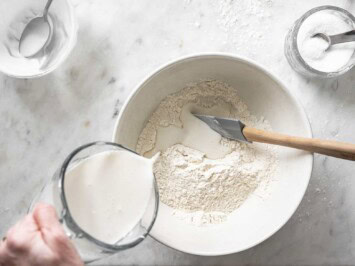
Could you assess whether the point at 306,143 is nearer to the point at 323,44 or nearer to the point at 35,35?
the point at 323,44

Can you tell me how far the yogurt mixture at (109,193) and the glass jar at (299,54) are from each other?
1.47ft

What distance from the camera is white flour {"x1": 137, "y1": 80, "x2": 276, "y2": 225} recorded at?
979 millimetres

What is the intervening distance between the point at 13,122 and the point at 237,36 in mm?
533

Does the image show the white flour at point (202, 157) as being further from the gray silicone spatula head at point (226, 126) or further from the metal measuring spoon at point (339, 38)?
the metal measuring spoon at point (339, 38)

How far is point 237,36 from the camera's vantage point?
42.3 inches

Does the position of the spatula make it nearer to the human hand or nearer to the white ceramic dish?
the white ceramic dish

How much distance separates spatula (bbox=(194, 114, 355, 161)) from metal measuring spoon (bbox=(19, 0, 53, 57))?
1.23 ft

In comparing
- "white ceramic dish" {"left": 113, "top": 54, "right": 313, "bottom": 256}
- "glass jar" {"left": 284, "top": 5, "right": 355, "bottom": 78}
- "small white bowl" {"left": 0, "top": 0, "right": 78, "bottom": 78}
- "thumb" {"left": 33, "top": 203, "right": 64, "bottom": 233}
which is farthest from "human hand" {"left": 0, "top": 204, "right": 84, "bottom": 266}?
"glass jar" {"left": 284, "top": 5, "right": 355, "bottom": 78}

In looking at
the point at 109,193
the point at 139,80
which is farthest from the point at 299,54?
the point at 109,193

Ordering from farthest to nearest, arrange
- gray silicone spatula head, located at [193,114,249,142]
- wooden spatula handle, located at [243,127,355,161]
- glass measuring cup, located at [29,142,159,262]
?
gray silicone spatula head, located at [193,114,249,142] < wooden spatula handle, located at [243,127,355,161] < glass measuring cup, located at [29,142,159,262]

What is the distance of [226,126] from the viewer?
985 mm

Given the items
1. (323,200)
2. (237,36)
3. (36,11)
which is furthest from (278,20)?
(36,11)

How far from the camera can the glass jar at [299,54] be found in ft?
3.37

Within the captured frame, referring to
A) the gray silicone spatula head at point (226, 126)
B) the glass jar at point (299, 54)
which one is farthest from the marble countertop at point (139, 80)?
the gray silicone spatula head at point (226, 126)
